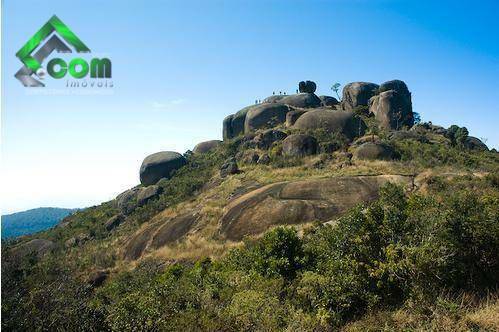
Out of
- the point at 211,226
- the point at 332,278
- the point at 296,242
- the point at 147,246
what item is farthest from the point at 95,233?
the point at 332,278

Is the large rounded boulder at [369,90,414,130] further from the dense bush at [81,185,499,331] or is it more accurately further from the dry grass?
the dry grass

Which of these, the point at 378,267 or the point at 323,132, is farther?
the point at 323,132

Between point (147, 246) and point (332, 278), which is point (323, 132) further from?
point (332, 278)

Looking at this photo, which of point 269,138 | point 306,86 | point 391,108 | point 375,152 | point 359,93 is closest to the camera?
point 375,152

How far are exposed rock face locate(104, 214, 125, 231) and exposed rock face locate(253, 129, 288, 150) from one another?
1932cm

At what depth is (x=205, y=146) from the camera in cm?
6569

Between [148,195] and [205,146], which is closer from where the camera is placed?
[148,195]

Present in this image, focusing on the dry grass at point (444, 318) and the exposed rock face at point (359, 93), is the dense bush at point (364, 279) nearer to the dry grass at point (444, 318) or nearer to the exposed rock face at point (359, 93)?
the dry grass at point (444, 318)

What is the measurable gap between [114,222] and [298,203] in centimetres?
2834

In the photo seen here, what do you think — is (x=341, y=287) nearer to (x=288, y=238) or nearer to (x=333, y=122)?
(x=288, y=238)

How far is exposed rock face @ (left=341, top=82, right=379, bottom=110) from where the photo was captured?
2373 inches

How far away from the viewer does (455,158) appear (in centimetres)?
3484

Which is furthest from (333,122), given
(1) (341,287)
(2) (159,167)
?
(1) (341,287)

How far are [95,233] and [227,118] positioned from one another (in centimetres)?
3206
